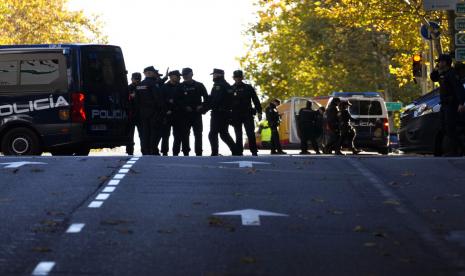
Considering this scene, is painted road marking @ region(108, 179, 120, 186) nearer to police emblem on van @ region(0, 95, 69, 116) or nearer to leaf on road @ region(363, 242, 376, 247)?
leaf on road @ region(363, 242, 376, 247)

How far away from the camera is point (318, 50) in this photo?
2518 inches

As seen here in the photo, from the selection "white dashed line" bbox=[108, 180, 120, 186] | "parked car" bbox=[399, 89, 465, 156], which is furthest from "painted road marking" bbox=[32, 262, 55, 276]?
"parked car" bbox=[399, 89, 465, 156]

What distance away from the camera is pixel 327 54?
6341cm

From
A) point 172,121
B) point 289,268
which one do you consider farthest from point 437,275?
point 172,121

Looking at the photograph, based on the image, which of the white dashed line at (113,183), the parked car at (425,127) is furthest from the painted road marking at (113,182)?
the parked car at (425,127)

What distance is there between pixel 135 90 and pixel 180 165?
23.6ft

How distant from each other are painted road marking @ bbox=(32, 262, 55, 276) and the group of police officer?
15.6m

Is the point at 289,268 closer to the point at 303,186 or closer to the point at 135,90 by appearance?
the point at 303,186

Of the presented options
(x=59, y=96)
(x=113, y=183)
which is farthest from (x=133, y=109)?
(x=113, y=183)

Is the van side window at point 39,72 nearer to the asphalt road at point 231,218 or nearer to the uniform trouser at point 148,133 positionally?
the uniform trouser at point 148,133

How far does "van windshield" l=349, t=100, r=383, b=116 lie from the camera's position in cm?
4166

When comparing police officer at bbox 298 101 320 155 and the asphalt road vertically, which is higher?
police officer at bbox 298 101 320 155

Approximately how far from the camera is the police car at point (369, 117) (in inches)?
1638

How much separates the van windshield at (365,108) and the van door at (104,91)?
1566cm
